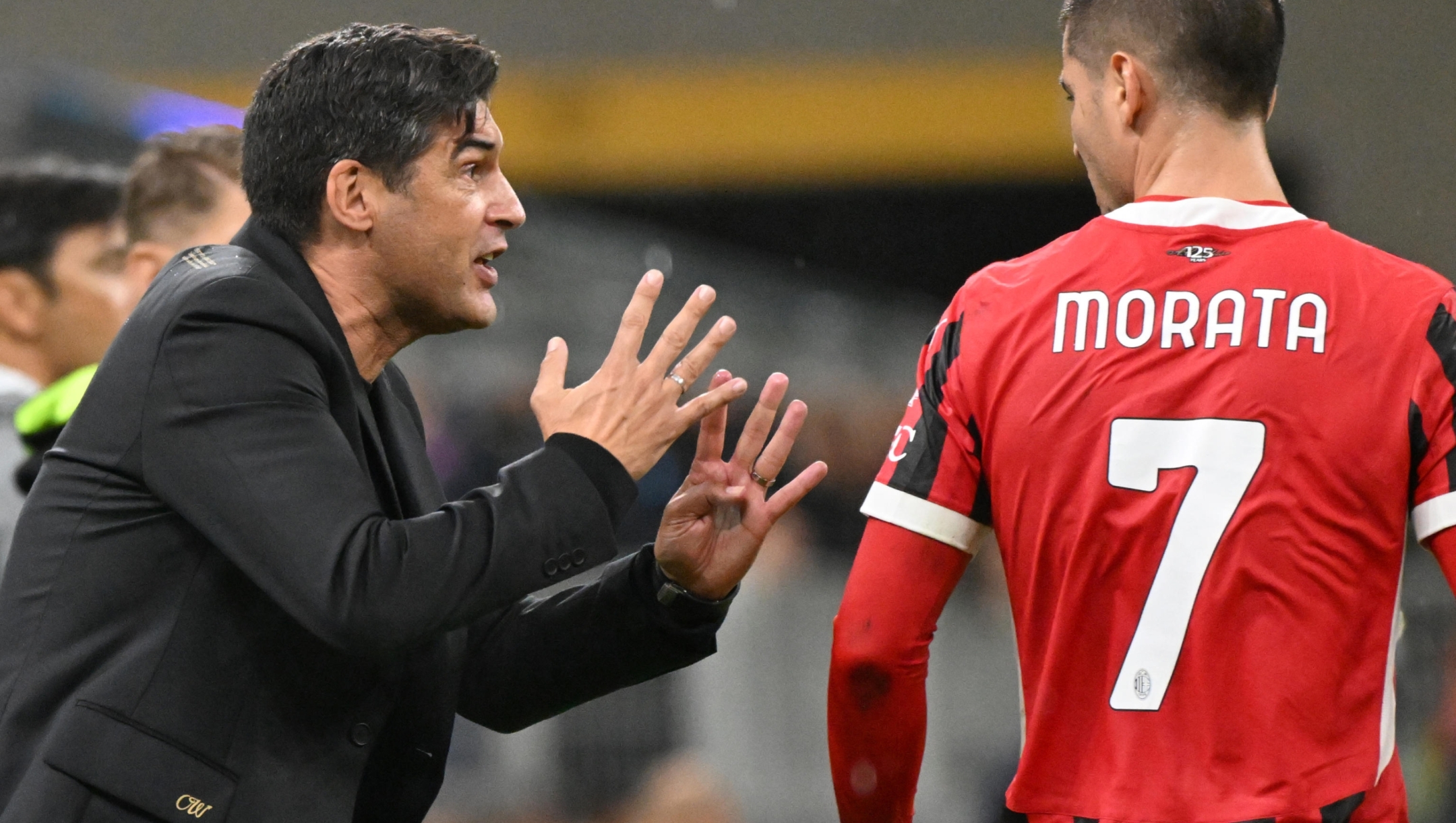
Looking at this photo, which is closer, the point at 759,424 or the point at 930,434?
the point at 930,434

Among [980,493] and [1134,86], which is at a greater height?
[1134,86]

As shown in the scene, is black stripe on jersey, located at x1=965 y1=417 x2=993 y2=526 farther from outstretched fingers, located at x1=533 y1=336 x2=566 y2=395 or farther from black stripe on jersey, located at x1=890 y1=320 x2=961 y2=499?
outstretched fingers, located at x1=533 y1=336 x2=566 y2=395

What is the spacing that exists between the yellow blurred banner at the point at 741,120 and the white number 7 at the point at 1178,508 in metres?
4.94

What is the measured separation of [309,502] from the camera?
1.54 metres

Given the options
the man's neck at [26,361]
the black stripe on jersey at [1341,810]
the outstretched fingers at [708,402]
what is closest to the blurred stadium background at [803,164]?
the man's neck at [26,361]

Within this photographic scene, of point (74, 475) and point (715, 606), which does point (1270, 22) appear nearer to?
point (715, 606)

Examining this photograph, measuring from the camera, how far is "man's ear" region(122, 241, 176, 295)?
110 inches

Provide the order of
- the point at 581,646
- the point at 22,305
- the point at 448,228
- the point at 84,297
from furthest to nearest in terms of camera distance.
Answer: the point at 22,305 < the point at 84,297 < the point at 581,646 < the point at 448,228

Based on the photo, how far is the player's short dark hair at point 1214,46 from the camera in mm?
1685

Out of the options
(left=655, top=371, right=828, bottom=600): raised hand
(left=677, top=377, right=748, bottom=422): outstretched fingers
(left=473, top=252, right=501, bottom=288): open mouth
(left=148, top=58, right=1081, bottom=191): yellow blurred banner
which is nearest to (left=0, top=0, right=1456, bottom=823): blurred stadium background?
(left=148, top=58, right=1081, bottom=191): yellow blurred banner

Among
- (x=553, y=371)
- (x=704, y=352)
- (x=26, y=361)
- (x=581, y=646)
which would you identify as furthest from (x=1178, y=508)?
(x=26, y=361)

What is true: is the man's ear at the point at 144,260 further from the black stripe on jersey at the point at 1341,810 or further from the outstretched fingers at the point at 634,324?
the black stripe on jersey at the point at 1341,810

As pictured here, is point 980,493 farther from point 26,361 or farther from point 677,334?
point 26,361

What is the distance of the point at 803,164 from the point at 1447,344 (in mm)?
5091
